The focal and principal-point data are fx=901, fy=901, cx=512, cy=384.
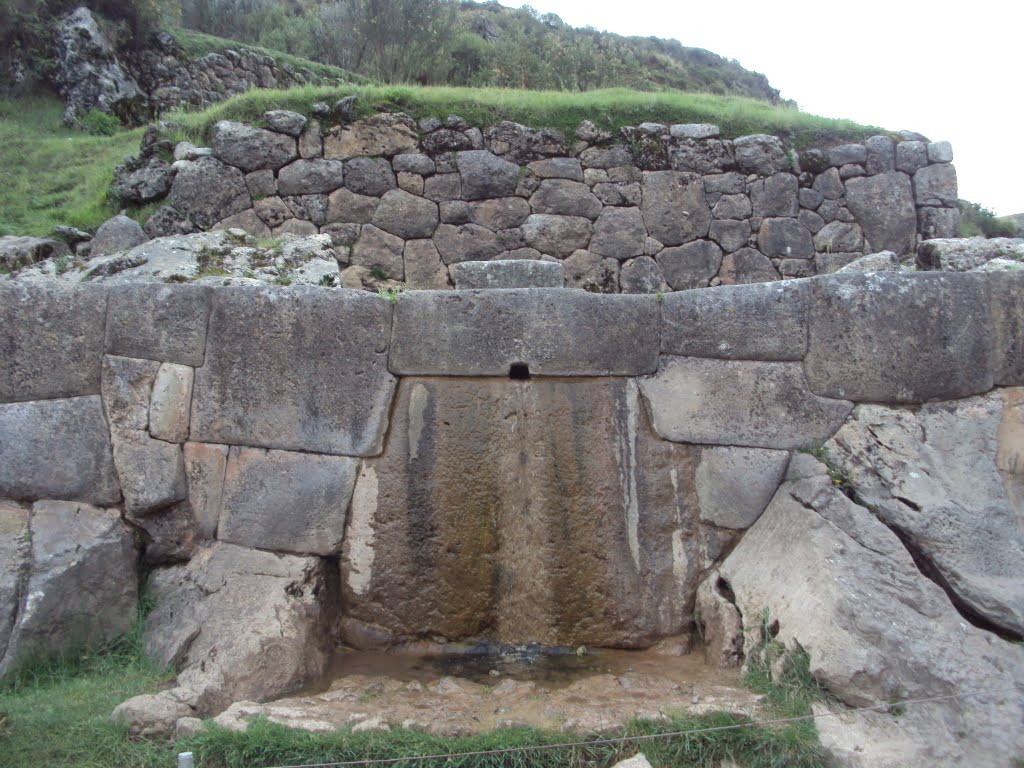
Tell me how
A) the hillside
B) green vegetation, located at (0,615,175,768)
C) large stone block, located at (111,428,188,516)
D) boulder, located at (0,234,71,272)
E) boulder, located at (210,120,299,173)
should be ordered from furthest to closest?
1. the hillside
2. boulder, located at (210,120,299,173)
3. boulder, located at (0,234,71,272)
4. large stone block, located at (111,428,188,516)
5. green vegetation, located at (0,615,175,768)

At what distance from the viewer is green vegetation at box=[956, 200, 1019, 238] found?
977 cm

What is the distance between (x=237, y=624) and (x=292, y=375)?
3.86 feet

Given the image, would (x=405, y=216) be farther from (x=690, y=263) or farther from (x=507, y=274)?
(x=507, y=274)

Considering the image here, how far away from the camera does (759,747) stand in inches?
131

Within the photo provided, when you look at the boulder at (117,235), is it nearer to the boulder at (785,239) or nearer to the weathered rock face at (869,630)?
the weathered rock face at (869,630)

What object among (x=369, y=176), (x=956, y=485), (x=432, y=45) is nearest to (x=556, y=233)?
(x=369, y=176)

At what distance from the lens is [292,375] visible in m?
4.36

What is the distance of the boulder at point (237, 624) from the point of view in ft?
12.6

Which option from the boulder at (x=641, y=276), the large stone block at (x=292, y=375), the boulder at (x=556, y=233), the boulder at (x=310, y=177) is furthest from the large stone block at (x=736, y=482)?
the boulder at (x=310, y=177)

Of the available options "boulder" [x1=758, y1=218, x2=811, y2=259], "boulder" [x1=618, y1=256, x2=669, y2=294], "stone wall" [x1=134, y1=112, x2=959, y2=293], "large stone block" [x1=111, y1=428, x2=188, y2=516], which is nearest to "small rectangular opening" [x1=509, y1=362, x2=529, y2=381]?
"large stone block" [x1=111, y1=428, x2=188, y2=516]

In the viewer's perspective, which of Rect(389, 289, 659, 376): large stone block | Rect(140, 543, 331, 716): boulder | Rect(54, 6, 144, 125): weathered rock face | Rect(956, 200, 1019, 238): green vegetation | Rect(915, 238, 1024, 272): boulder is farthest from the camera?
Rect(54, 6, 144, 125): weathered rock face

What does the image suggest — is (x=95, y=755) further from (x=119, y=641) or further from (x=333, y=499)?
(x=333, y=499)

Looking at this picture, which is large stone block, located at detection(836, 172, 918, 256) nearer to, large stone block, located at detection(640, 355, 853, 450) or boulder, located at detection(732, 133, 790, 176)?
boulder, located at detection(732, 133, 790, 176)

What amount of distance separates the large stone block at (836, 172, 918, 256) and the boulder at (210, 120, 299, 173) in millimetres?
5805
